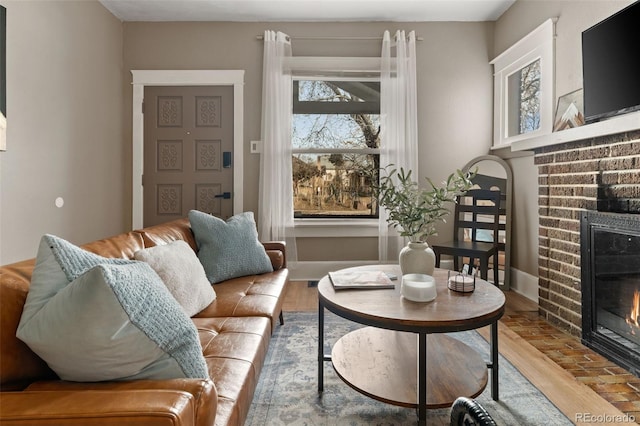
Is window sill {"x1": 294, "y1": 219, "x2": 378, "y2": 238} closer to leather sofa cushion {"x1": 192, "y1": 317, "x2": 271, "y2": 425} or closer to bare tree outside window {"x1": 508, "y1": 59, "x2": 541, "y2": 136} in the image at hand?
bare tree outside window {"x1": 508, "y1": 59, "x2": 541, "y2": 136}

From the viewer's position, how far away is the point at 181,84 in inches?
149

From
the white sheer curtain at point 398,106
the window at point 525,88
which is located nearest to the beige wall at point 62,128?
the white sheer curtain at point 398,106

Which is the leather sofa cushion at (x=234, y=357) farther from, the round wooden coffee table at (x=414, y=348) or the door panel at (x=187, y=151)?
the door panel at (x=187, y=151)

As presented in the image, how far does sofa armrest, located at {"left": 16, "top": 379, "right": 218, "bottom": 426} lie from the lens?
2.39 ft

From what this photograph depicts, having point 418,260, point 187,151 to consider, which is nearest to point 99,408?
point 418,260

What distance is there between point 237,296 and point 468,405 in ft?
5.33

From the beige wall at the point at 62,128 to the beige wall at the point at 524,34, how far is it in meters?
3.81

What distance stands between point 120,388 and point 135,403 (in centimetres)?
16

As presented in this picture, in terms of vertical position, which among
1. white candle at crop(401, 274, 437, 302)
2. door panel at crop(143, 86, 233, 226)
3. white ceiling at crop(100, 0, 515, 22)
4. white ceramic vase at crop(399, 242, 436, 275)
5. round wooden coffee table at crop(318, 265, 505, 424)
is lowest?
round wooden coffee table at crop(318, 265, 505, 424)

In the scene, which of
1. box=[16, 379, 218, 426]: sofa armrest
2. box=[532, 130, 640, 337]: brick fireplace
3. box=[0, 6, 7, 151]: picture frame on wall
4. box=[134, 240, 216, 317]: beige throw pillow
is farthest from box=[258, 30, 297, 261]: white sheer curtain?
box=[16, 379, 218, 426]: sofa armrest

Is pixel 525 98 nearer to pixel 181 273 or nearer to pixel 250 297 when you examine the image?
pixel 250 297

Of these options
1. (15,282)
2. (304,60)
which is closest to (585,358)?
(15,282)

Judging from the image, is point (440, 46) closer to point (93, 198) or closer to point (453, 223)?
point (453, 223)

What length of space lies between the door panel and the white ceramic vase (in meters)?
2.45
